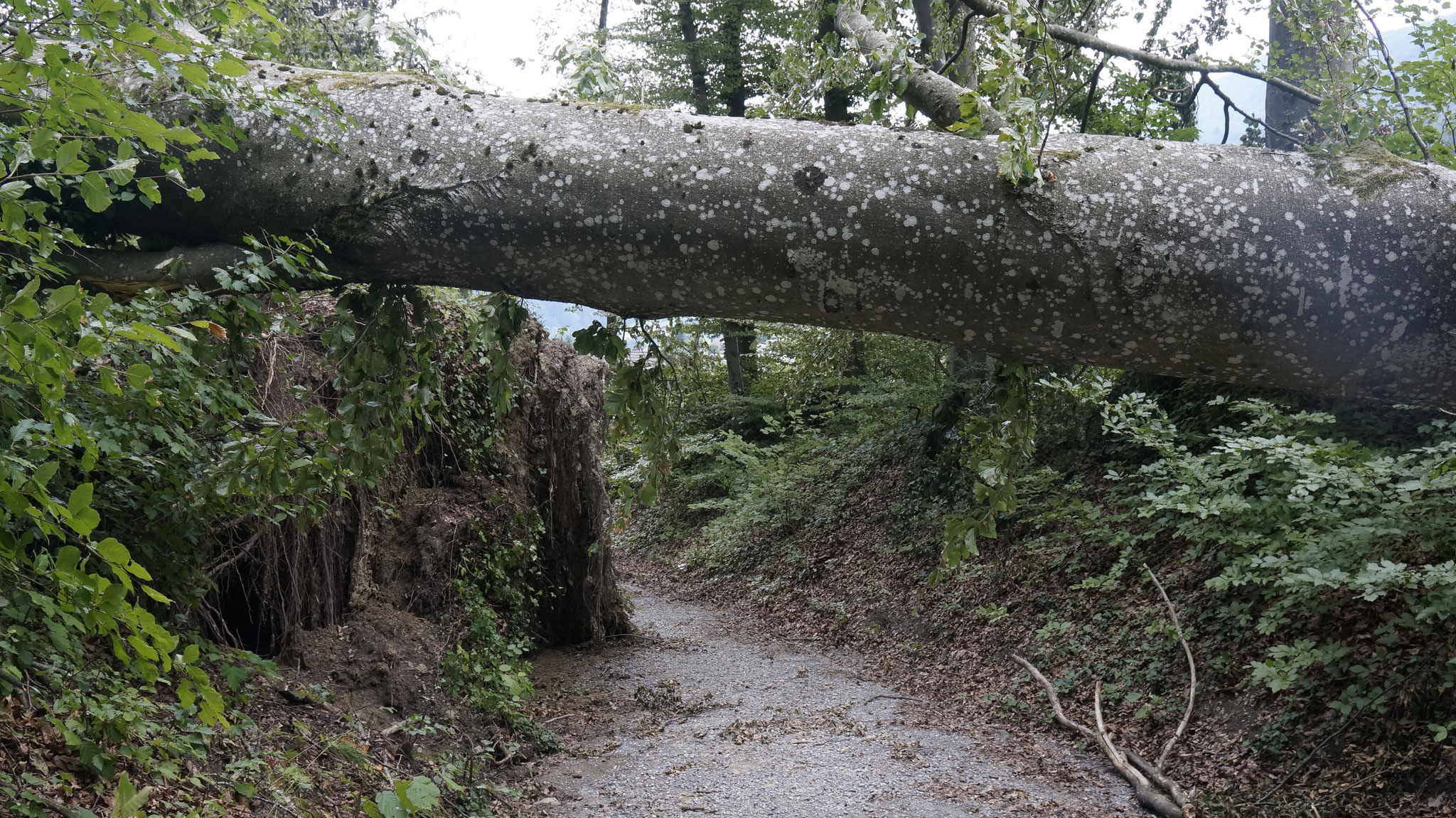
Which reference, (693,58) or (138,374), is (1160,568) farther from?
(693,58)

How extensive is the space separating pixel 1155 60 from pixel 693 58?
52.1ft

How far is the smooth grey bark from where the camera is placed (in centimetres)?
193

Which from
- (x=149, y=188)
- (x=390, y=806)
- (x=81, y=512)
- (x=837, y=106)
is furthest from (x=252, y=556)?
(x=837, y=106)

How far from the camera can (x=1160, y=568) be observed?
7.27m

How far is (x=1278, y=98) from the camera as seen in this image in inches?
345

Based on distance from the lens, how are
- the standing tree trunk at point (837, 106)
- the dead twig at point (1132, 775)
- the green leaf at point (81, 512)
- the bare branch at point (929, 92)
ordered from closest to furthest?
the green leaf at point (81, 512) → the bare branch at point (929, 92) → the dead twig at point (1132, 775) → the standing tree trunk at point (837, 106)

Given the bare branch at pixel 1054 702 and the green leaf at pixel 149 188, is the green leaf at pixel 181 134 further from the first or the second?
the bare branch at pixel 1054 702

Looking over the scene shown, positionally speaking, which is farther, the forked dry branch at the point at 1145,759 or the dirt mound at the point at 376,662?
the dirt mound at the point at 376,662

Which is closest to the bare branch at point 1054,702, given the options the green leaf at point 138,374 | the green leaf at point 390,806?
the green leaf at point 390,806

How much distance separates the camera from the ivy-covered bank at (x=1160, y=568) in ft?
14.6

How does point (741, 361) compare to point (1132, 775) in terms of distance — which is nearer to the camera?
point (1132, 775)

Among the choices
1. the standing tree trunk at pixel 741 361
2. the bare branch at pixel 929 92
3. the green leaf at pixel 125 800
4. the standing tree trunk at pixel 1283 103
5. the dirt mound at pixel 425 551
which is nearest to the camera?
the green leaf at pixel 125 800

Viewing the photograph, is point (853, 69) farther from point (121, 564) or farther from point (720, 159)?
point (121, 564)

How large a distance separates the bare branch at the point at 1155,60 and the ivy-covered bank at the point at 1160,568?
1434mm
